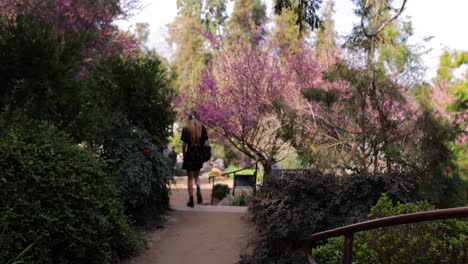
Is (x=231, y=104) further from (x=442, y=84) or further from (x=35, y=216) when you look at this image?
(x=35, y=216)

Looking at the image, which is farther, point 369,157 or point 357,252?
point 369,157

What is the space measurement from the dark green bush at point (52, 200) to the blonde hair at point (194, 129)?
11.0 ft

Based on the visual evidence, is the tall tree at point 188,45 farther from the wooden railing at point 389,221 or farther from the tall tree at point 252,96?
the wooden railing at point 389,221

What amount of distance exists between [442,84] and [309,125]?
4.95m

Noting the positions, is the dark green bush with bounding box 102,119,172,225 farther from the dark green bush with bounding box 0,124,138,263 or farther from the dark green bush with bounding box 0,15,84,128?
the dark green bush with bounding box 0,124,138,263

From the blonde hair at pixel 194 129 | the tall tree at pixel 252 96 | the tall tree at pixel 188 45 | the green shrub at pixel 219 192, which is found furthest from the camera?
the tall tree at pixel 188 45

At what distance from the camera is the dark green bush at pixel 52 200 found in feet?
13.2

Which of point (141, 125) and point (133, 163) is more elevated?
point (141, 125)

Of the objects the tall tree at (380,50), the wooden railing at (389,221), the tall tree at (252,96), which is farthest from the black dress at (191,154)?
the wooden railing at (389,221)

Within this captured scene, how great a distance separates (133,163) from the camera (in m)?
6.72

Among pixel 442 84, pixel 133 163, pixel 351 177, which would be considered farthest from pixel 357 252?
pixel 442 84

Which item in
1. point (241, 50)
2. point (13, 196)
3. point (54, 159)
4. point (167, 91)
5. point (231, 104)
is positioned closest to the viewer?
point (13, 196)

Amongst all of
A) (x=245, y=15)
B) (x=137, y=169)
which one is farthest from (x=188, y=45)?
(x=137, y=169)

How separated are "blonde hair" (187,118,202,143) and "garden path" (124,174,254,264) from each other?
1.21 meters
